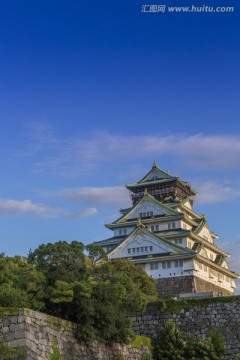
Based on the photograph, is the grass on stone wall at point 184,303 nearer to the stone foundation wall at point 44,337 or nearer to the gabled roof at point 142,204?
the stone foundation wall at point 44,337

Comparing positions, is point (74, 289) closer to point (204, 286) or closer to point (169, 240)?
point (204, 286)

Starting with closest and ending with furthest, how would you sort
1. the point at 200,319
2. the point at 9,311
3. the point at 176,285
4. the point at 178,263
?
the point at 9,311, the point at 200,319, the point at 176,285, the point at 178,263

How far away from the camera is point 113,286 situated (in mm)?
21609

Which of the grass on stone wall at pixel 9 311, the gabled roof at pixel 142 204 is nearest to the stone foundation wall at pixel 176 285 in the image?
the gabled roof at pixel 142 204

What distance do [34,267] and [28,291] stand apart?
1.31 metres

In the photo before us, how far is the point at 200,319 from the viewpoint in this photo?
26.4m

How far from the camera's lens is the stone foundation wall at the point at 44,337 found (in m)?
17.3

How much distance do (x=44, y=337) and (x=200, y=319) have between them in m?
9.95

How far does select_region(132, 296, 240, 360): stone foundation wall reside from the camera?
85.1 ft

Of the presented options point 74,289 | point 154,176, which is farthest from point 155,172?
point 74,289

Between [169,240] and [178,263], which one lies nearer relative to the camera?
[178,263]

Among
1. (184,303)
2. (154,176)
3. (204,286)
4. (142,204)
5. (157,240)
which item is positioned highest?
(154,176)

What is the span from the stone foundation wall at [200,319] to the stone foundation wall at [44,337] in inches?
180

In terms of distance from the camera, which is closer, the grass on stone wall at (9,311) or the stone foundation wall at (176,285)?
the grass on stone wall at (9,311)
